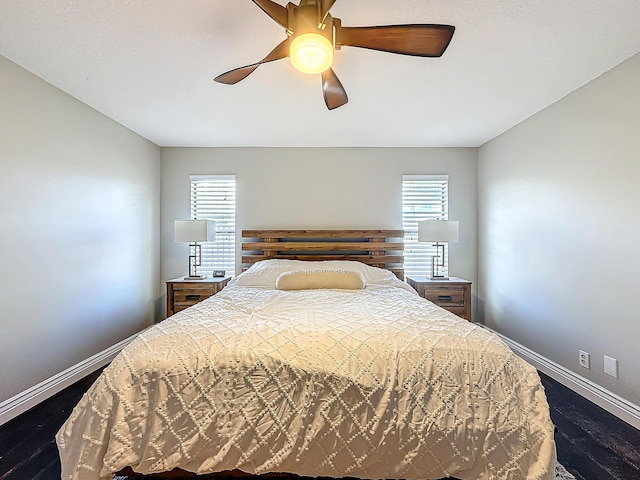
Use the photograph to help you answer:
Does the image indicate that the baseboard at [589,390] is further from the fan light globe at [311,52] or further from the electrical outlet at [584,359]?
the fan light globe at [311,52]

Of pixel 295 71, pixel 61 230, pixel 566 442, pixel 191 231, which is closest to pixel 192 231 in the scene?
pixel 191 231

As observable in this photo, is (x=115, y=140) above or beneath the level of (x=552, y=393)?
A: above

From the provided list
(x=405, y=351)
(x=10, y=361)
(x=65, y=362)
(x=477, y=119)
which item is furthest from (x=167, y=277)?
(x=477, y=119)

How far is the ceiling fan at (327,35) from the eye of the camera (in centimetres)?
132

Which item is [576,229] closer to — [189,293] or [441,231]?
[441,231]

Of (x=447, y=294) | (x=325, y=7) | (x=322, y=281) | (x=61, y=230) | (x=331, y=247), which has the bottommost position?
(x=447, y=294)

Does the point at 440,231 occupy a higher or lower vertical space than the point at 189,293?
higher

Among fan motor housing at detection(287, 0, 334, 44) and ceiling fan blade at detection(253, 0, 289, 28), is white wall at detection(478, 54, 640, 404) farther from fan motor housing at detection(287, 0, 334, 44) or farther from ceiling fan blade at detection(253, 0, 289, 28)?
ceiling fan blade at detection(253, 0, 289, 28)

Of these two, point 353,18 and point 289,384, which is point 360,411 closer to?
point 289,384

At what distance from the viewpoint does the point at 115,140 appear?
3.10 meters

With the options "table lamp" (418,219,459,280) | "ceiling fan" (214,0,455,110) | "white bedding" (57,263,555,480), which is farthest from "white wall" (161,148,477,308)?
"white bedding" (57,263,555,480)

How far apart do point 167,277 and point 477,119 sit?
398cm

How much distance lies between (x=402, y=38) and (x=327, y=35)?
353 mm

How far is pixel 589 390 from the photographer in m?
2.28
